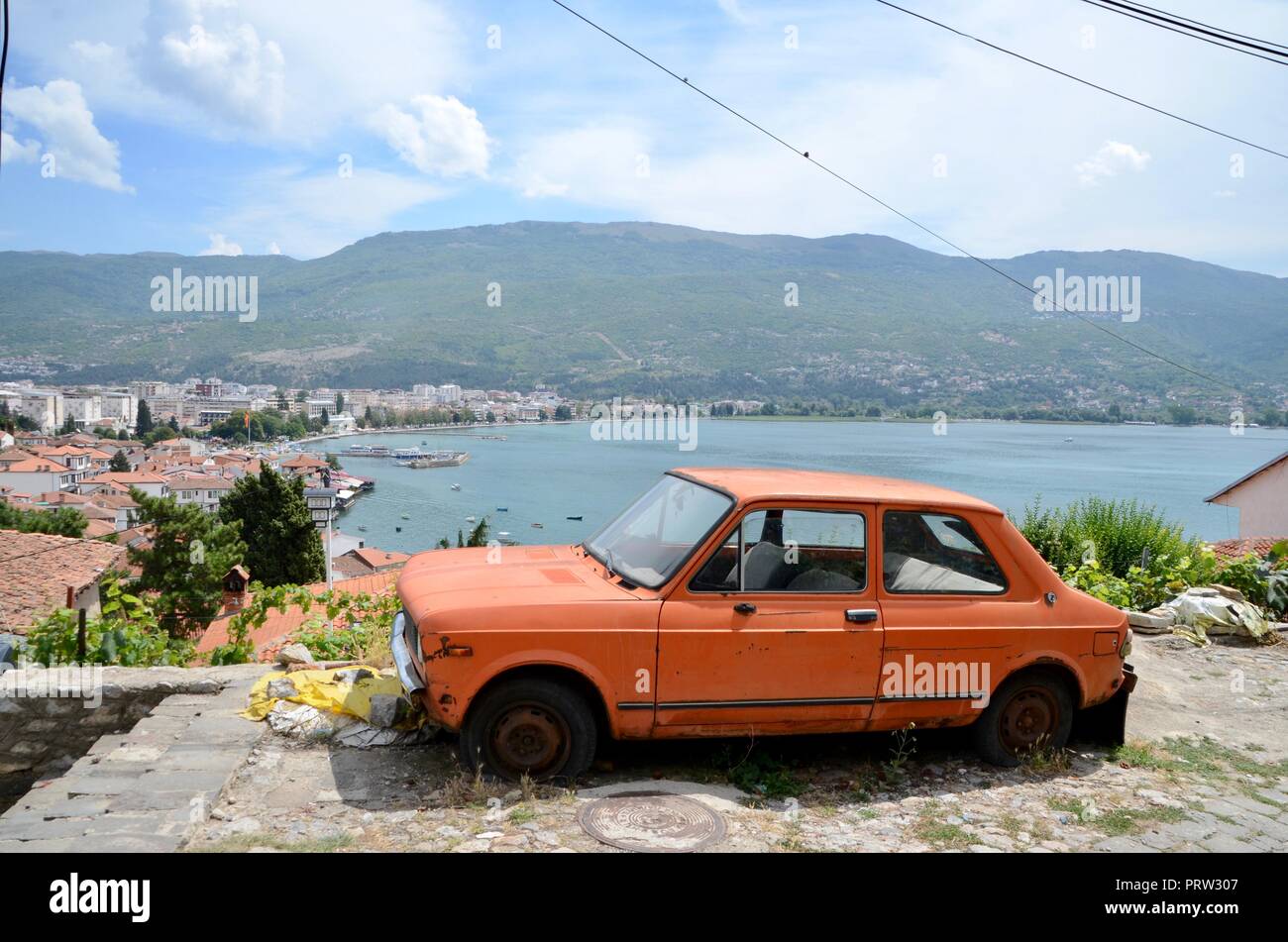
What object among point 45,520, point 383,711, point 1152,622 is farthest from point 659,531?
point 45,520

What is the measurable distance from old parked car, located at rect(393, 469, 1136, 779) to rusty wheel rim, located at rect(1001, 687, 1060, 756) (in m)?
0.01

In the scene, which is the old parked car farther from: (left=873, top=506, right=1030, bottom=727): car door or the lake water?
the lake water

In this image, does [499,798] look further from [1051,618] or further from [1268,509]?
[1268,509]

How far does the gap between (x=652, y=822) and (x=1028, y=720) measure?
102 inches

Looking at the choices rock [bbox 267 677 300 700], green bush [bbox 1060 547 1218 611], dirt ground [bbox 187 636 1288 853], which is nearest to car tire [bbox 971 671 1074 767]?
dirt ground [bbox 187 636 1288 853]

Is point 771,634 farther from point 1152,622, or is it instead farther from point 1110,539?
point 1110,539

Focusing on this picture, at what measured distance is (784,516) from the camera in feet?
17.5

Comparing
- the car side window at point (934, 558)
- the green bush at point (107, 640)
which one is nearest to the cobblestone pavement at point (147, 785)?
the green bush at point (107, 640)

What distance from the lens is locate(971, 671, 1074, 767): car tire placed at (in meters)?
5.54

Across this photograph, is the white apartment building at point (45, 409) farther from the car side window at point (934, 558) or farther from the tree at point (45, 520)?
the car side window at point (934, 558)

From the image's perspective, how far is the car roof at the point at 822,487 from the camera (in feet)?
17.1
